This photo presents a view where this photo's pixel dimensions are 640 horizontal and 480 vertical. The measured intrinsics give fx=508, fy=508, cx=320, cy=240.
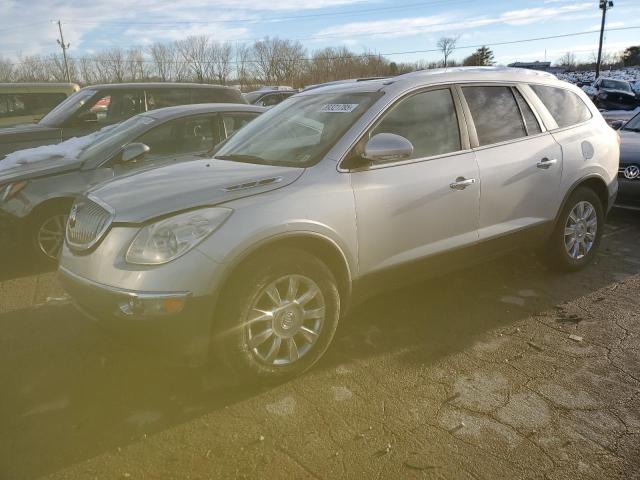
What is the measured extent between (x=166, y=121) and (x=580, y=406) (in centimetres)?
465

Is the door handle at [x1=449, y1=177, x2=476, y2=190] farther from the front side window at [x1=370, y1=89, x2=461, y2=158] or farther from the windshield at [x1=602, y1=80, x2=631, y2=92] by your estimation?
the windshield at [x1=602, y1=80, x2=631, y2=92]

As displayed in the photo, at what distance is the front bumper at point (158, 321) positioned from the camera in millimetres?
2582

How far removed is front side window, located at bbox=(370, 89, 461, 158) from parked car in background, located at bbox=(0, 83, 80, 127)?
8.94 m

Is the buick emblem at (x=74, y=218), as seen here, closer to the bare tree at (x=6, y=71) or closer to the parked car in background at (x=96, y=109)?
the parked car in background at (x=96, y=109)

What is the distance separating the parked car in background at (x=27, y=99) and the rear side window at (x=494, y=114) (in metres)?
9.08

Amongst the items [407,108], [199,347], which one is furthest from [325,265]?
[407,108]

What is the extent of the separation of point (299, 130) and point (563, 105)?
8.36 feet

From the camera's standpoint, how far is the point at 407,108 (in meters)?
3.53

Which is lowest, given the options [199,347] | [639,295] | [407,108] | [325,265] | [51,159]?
[639,295]

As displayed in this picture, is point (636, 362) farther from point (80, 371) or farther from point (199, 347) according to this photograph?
point (80, 371)

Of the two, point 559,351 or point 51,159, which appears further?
point 51,159

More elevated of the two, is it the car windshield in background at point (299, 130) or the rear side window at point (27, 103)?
the rear side window at point (27, 103)

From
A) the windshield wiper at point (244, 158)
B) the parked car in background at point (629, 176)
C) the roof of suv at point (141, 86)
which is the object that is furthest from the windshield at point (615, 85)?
the windshield wiper at point (244, 158)

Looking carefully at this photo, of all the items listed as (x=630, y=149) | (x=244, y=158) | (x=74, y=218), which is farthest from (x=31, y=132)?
(x=630, y=149)
